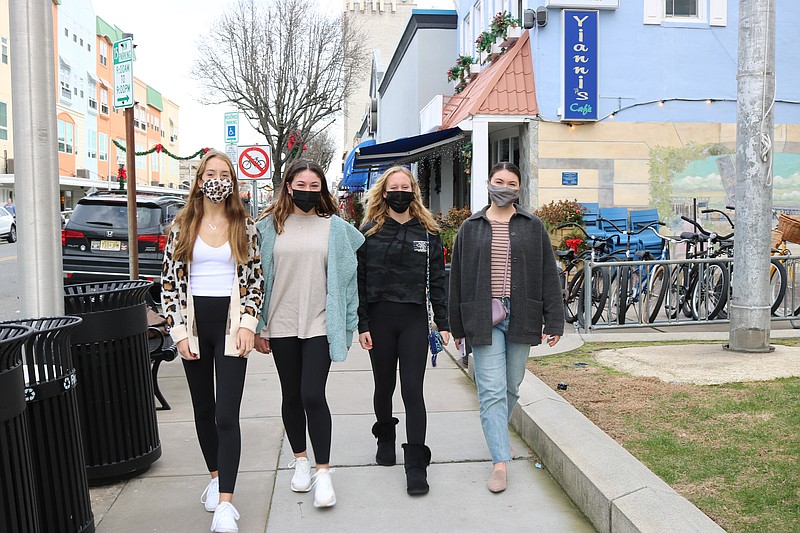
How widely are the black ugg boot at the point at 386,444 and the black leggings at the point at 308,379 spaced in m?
0.71

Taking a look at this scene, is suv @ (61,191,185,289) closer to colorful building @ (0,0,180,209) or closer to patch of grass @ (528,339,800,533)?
patch of grass @ (528,339,800,533)

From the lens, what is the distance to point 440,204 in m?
22.6

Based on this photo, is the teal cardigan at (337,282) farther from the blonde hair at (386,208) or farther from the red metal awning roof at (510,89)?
the red metal awning roof at (510,89)

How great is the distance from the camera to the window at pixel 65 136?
5375 centimetres

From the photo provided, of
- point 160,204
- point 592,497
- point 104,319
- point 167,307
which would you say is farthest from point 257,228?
point 160,204

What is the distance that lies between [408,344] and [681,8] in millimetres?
11874

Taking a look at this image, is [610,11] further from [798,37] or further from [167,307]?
[167,307]

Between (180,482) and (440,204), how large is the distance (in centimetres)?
1794

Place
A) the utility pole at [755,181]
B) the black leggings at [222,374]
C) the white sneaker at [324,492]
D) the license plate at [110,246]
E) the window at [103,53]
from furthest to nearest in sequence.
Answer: the window at [103,53] < the license plate at [110,246] < the utility pole at [755,181] < the white sneaker at [324,492] < the black leggings at [222,374]

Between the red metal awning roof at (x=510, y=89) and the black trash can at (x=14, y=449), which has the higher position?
the red metal awning roof at (x=510, y=89)

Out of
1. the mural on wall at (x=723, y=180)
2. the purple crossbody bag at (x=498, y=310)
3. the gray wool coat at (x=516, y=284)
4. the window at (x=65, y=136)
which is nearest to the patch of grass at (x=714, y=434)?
the gray wool coat at (x=516, y=284)

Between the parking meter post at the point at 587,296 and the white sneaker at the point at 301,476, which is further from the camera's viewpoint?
the parking meter post at the point at 587,296

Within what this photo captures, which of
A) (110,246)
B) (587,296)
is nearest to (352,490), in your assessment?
(587,296)

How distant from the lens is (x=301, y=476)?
484 centimetres
